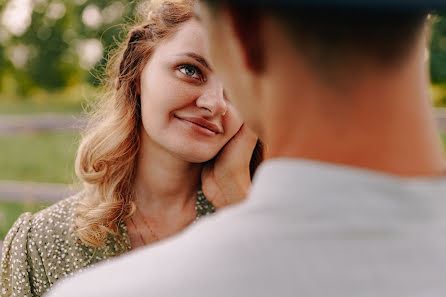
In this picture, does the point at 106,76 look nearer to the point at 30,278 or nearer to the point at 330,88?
the point at 30,278

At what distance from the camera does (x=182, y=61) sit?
77.8 inches

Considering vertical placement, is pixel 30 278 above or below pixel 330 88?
below

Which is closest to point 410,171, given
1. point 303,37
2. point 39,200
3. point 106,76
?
point 303,37

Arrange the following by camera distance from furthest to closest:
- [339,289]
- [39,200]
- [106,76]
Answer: [39,200] → [106,76] → [339,289]

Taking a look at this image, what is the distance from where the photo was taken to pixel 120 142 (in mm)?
2135

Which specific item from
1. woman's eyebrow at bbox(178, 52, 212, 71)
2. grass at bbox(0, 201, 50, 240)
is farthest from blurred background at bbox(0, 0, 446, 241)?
woman's eyebrow at bbox(178, 52, 212, 71)

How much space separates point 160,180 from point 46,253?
517 millimetres

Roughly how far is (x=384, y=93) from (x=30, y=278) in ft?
5.71

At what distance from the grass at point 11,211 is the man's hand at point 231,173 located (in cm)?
326

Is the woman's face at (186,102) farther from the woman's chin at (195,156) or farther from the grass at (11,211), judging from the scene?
the grass at (11,211)

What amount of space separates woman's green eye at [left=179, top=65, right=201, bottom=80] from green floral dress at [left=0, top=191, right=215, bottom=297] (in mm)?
651

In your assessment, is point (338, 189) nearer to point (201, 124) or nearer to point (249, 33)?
point (249, 33)

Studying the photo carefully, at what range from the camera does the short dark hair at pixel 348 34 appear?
67 cm

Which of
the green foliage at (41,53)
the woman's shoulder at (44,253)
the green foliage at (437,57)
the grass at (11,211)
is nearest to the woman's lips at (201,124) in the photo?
the woman's shoulder at (44,253)
